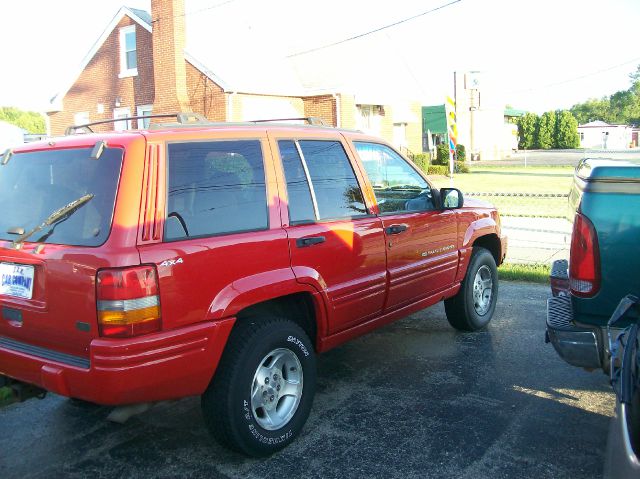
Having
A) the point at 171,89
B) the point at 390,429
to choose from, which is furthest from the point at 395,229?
the point at 171,89

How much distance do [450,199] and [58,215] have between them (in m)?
3.23

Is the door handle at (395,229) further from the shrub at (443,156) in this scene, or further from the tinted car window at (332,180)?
the shrub at (443,156)

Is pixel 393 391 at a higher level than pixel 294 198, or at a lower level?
lower

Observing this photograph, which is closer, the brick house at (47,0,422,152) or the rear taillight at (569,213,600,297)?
the rear taillight at (569,213,600,297)

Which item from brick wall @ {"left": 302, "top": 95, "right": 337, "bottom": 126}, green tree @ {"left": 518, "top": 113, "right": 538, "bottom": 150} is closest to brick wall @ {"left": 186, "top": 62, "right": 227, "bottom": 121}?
brick wall @ {"left": 302, "top": 95, "right": 337, "bottom": 126}

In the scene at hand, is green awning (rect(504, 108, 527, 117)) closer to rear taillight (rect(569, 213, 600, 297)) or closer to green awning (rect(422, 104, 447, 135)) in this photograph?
green awning (rect(422, 104, 447, 135))

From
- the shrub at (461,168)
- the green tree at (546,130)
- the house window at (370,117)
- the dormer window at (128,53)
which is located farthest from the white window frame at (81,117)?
the green tree at (546,130)

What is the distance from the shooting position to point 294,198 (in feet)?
12.5

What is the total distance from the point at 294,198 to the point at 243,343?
1.02m

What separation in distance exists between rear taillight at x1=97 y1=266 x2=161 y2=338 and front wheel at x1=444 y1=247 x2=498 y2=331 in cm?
348

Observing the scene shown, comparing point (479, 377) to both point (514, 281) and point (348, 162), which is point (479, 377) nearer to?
point (348, 162)

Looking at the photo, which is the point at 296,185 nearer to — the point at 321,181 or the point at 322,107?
the point at 321,181

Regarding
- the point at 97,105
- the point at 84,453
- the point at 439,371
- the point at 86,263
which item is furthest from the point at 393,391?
the point at 97,105

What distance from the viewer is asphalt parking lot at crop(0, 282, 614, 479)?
11.1 feet
